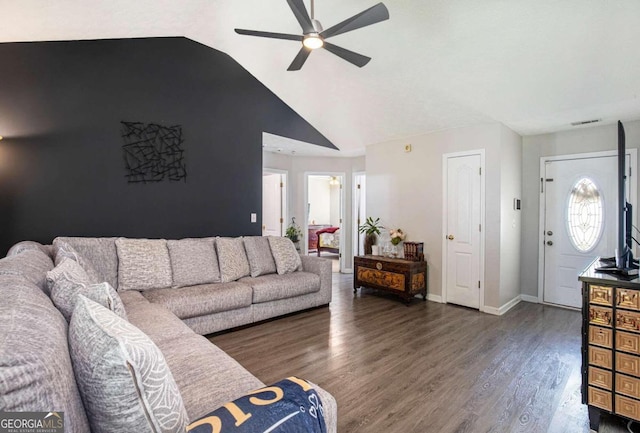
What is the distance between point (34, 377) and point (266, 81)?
4630 millimetres

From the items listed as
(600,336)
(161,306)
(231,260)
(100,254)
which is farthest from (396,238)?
(100,254)

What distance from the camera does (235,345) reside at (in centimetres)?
304

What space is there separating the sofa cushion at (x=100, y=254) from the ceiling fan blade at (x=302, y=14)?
272 centimetres

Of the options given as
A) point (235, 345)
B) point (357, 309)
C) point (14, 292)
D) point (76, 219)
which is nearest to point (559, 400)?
point (357, 309)

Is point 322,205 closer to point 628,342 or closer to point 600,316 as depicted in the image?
point 600,316

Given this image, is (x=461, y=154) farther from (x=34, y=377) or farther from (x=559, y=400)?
(x=34, y=377)

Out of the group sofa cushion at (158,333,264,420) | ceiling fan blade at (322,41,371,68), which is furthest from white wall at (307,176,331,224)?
sofa cushion at (158,333,264,420)

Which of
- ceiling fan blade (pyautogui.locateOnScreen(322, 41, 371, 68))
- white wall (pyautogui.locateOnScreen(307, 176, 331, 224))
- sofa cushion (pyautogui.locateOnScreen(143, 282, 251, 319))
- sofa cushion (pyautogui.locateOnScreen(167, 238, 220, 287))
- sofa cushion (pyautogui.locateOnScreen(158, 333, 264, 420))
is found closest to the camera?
sofa cushion (pyautogui.locateOnScreen(158, 333, 264, 420))

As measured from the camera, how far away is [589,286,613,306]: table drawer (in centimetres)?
194

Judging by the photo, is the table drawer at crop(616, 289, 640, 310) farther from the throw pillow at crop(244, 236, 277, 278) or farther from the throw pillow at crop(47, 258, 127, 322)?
the throw pillow at crop(244, 236, 277, 278)

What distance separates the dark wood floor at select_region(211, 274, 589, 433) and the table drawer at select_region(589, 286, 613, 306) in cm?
76

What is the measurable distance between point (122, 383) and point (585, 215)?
208 inches

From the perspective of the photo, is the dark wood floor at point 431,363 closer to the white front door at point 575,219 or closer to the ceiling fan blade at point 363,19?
the white front door at point 575,219

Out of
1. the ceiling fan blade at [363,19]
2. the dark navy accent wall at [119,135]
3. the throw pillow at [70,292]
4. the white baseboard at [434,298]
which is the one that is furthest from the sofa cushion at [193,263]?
the white baseboard at [434,298]
